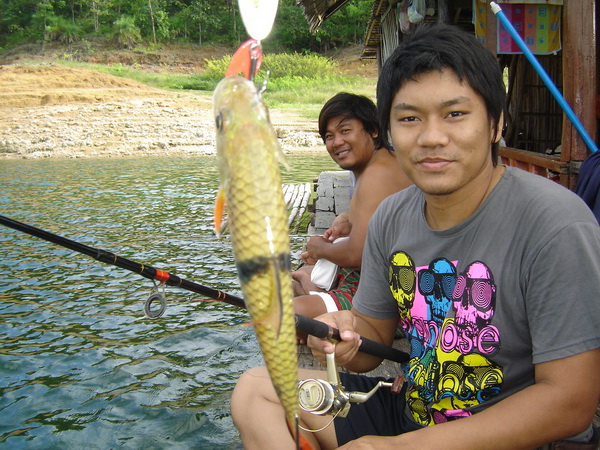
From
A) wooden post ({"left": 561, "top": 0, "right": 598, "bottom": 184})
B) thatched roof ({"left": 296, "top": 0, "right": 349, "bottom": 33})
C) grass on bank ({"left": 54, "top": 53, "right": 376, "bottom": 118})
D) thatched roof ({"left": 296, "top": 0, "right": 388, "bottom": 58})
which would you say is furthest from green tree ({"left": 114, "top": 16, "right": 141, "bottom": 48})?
wooden post ({"left": 561, "top": 0, "right": 598, "bottom": 184})

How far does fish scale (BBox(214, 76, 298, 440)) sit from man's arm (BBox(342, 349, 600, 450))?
36.0 inches

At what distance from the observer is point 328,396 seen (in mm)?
1941

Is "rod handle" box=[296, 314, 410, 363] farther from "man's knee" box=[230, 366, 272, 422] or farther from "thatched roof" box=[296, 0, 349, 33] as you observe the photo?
"thatched roof" box=[296, 0, 349, 33]

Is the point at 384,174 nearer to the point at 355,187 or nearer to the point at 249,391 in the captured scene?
the point at 355,187

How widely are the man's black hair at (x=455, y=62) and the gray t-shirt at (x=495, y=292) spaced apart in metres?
0.26

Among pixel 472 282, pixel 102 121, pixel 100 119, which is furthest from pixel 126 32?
pixel 472 282

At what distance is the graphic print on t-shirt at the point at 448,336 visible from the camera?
1762 mm

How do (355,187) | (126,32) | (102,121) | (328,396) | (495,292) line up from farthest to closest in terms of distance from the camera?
(126,32) → (102,121) → (355,187) → (328,396) → (495,292)

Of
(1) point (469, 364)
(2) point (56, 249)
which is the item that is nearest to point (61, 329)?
(2) point (56, 249)

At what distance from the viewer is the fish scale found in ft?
3.18

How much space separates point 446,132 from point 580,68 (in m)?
2.73

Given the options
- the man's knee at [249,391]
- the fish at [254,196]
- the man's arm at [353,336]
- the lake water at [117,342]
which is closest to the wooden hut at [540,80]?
the man's arm at [353,336]

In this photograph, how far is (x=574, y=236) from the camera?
158 centimetres

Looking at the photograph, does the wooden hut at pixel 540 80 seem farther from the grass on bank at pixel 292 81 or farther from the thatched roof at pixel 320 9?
the grass on bank at pixel 292 81
